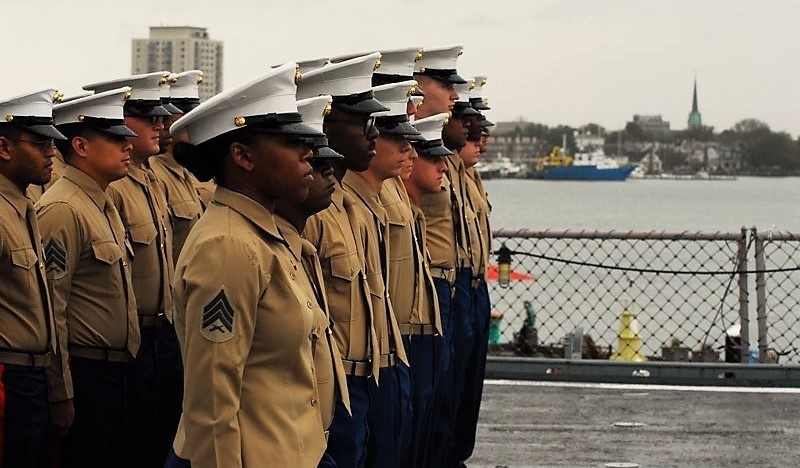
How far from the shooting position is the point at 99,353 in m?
6.92

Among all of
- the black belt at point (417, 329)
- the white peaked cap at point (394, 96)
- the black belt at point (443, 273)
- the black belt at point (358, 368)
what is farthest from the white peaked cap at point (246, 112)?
the black belt at point (443, 273)

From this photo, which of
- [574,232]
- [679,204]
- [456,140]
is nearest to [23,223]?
[456,140]

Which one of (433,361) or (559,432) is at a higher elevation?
(433,361)

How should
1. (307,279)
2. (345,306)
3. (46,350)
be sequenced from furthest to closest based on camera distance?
(46,350) < (345,306) < (307,279)

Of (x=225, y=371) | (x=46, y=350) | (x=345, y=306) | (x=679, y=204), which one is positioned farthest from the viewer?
(x=679, y=204)

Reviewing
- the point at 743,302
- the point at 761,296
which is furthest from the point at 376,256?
the point at 761,296

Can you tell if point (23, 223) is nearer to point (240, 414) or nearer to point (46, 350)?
point (46, 350)

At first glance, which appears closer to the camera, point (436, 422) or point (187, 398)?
point (187, 398)

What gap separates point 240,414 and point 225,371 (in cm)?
17

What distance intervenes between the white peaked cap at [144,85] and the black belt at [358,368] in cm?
212

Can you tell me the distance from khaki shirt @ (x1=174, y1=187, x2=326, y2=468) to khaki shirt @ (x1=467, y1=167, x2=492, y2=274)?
4634 mm

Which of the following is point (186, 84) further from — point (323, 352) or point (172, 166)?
point (323, 352)

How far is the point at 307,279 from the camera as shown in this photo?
5020mm

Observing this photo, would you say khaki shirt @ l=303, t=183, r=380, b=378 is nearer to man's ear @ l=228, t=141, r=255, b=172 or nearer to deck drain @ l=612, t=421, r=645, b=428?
man's ear @ l=228, t=141, r=255, b=172
